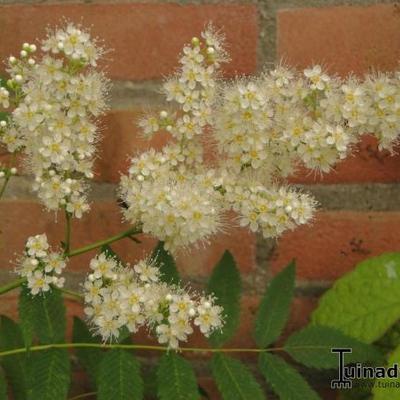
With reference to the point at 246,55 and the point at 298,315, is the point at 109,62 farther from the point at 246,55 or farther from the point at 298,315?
the point at 298,315

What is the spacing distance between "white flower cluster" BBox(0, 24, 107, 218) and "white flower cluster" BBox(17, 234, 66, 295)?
1.6 inches

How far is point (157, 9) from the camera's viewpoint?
2.72 feet

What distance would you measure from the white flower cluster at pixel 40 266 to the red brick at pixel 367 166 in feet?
1.19

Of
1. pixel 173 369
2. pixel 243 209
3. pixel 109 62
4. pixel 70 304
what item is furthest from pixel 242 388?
pixel 109 62

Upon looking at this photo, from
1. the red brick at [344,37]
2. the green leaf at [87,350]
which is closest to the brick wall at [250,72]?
the red brick at [344,37]

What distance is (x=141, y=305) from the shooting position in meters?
0.61

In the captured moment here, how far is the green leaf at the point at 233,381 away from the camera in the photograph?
607 millimetres

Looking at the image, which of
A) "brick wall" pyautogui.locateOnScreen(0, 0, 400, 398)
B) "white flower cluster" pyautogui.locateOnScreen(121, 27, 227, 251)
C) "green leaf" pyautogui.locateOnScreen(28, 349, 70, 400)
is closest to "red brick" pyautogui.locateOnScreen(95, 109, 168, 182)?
"brick wall" pyautogui.locateOnScreen(0, 0, 400, 398)

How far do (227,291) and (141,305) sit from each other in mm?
116

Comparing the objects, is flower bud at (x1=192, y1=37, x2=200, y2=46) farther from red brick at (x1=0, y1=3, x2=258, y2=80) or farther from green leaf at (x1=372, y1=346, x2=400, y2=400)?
green leaf at (x1=372, y1=346, x2=400, y2=400)

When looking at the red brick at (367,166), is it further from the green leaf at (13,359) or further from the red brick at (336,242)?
the green leaf at (13,359)

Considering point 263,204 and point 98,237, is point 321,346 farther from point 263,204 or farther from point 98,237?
point 98,237

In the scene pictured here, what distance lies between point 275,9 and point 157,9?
151 millimetres

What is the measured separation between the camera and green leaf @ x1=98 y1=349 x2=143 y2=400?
1.93ft
